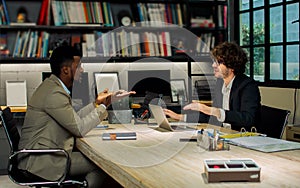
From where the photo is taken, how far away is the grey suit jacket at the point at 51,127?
9.32 ft

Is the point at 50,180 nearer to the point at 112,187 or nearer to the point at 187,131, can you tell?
the point at 112,187

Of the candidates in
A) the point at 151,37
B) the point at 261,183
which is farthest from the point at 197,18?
the point at 261,183

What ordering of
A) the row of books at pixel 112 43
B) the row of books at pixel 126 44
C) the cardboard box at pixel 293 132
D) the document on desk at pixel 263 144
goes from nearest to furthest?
the document on desk at pixel 263 144
the cardboard box at pixel 293 132
the row of books at pixel 112 43
the row of books at pixel 126 44

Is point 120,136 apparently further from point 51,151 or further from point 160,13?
point 160,13

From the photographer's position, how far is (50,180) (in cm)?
286

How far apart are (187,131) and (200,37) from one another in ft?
9.65

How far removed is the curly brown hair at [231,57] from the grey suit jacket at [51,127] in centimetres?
100

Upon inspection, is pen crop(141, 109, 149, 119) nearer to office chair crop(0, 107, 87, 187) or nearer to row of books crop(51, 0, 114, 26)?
office chair crop(0, 107, 87, 187)

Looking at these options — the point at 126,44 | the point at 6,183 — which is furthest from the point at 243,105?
the point at 6,183

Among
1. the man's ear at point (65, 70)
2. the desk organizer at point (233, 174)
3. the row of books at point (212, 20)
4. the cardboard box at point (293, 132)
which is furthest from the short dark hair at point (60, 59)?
the row of books at point (212, 20)

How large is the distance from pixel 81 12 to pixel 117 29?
440mm

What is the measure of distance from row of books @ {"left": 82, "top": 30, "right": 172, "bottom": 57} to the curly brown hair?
1.97m

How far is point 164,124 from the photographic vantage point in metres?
2.99

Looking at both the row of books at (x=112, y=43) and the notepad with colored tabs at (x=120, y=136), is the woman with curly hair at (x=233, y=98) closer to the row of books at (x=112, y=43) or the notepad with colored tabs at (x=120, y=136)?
the notepad with colored tabs at (x=120, y=136)
